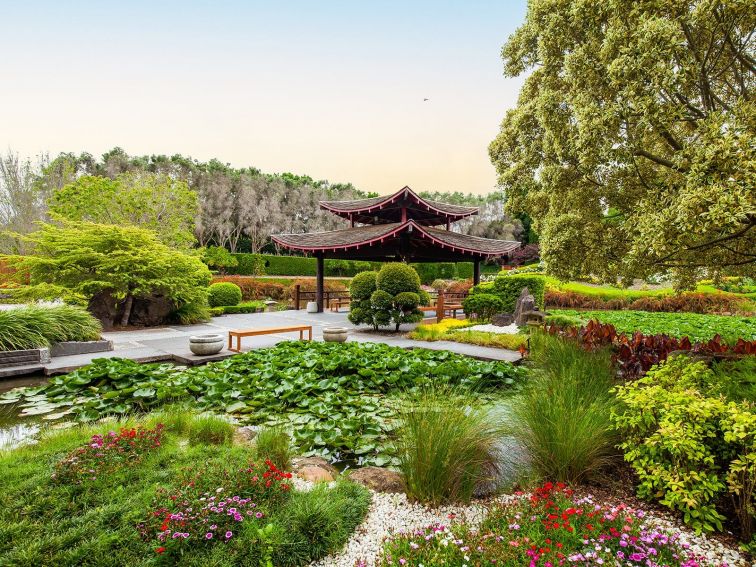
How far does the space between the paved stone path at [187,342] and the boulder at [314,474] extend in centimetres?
488

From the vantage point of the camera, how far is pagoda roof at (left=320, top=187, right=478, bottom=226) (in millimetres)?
15711

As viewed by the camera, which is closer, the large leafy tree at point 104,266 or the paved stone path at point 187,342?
the paved stone path at point 187,342

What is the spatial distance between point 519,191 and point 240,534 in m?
5.61

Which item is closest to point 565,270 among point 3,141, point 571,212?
point 571,212

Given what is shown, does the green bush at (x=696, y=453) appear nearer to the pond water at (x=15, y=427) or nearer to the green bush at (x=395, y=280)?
the pond water at (x=15, y=427)

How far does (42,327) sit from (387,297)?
731 cm

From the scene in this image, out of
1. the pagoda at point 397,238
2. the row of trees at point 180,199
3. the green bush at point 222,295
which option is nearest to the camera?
the pagoda at point 397,238

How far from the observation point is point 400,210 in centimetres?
1642

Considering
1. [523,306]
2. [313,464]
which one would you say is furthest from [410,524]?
[523,306]

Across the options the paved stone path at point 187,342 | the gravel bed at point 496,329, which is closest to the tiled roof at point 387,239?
the paved stone path at point 187,342

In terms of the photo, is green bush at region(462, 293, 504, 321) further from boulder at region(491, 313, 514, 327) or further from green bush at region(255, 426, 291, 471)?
green bush at region(255, 426, 291, 471)

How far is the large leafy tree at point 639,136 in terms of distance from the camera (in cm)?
335

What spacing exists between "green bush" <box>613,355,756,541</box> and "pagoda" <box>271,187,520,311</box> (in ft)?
35.6

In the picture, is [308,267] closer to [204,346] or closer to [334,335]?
[334,335]
